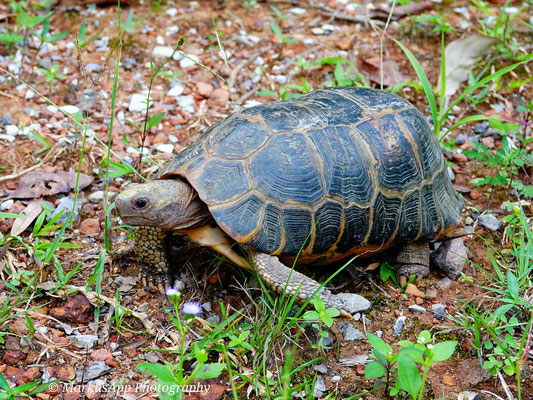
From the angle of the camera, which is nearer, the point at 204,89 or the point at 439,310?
the point at 439,310

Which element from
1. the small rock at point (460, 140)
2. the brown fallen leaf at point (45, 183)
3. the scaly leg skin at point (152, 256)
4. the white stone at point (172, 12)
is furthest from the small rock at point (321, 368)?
the white stone at point (172, 12)

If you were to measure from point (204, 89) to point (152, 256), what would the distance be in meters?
2.31

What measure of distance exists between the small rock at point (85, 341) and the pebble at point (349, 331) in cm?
143

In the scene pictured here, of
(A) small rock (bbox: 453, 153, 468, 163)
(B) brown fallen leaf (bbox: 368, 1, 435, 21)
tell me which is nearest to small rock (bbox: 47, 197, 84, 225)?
(A) small rock (bbox: 453, 153, 468, 163)

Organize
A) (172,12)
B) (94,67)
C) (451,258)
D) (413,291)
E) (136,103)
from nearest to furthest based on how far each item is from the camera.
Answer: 1. (413,291)
2. (451,258)
3. (136,103)
4. (94,67)
5. (172,12)

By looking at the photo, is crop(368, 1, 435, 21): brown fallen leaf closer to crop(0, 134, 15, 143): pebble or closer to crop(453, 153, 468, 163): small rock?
crop(453, 153, 468, 163): small rock

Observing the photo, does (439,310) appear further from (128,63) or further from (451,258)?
(128,63)

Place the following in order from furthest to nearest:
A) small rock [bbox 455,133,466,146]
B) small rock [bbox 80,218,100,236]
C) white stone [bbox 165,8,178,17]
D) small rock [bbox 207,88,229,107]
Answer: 1. white stone [bbox 165,8,178,17]
2. small rock [bbox 207,88,229,107]
3. small rock [bbox 455,133,466,146]
4. small rock [bbox 80,218,100,236]

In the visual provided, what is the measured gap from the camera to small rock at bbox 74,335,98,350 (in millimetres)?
3170

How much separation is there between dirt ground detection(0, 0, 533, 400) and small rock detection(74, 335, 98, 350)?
34mm

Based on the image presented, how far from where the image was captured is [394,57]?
5980mm

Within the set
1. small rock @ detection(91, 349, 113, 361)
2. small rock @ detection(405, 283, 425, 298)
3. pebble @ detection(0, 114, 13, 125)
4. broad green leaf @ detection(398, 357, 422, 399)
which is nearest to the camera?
broad green leaf @ detection(398, 357, 422, 399)

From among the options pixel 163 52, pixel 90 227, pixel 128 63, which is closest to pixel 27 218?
pixel 90 227

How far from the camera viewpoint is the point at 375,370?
113 inches
